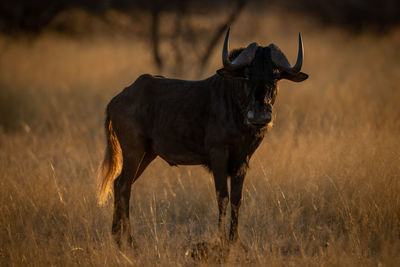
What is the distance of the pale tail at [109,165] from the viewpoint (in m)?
4.43

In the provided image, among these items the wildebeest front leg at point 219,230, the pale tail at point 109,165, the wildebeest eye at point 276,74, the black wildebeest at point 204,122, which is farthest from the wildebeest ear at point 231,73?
the pale tail at point 109,165

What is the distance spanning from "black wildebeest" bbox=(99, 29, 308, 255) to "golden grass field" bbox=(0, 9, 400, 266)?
42 centimetres

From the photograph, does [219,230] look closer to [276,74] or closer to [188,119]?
[188,119]

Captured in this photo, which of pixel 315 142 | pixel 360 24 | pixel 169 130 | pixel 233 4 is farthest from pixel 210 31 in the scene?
pixel 360 24

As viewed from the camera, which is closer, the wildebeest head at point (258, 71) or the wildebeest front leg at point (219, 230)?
the wildebeest head at point (258, 71)

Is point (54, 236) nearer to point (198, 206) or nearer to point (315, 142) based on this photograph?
point (198, 206)

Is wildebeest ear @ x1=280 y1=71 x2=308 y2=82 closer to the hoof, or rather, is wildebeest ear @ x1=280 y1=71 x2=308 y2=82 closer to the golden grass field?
the golden grass field

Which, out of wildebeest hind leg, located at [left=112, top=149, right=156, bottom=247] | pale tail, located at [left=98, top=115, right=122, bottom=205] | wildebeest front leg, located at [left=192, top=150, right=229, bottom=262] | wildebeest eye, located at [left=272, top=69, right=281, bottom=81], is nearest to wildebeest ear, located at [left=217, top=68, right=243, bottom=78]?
wildebeest eye, located at [left=272, top=69, right=281, bottom=81]

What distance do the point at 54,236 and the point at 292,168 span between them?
285 cm

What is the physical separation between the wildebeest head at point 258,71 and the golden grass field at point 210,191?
1197 millimetres

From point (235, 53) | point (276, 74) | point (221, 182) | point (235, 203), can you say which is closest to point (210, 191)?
point (235, 203)

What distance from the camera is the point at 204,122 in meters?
3.80

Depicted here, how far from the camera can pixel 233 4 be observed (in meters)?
11.4

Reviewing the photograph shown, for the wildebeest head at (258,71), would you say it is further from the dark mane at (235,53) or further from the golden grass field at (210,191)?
the golden grass field at (210,191)
